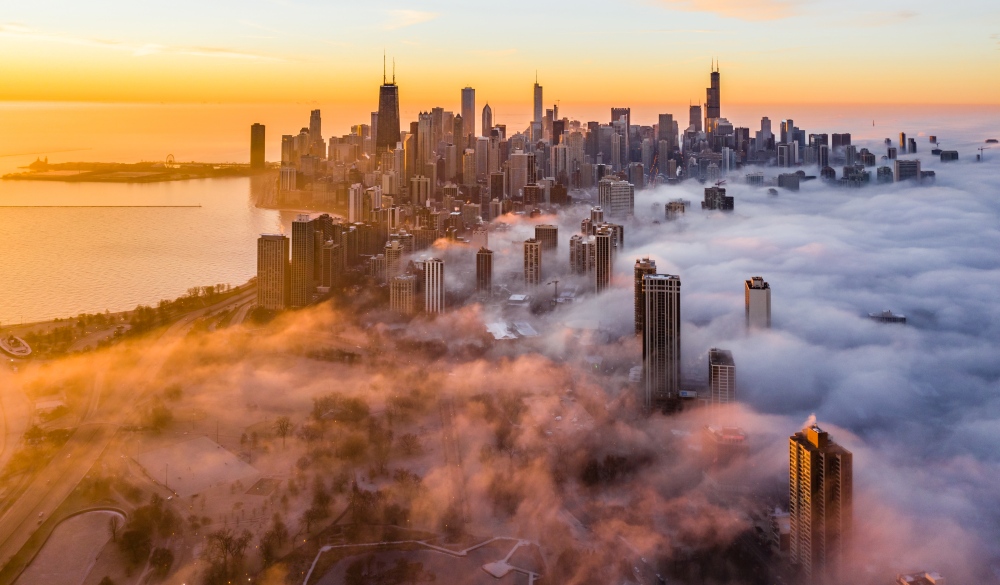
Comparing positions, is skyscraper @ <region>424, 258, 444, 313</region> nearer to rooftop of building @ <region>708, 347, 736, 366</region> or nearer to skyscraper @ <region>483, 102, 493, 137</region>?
rooftop of building @ <region>708, 347, 736, 366</region>

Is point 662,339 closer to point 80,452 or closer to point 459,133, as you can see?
point 80,452

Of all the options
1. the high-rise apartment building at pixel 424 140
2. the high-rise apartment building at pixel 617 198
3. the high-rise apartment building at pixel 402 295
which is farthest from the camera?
the high-rise apartment building at pixel 424 140

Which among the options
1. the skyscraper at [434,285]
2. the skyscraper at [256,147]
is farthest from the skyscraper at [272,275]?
the skyscraper at [256,147]

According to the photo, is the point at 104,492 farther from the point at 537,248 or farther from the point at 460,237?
the point at 460,237

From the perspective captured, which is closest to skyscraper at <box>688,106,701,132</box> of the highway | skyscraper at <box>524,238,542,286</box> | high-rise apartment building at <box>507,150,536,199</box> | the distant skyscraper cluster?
the distant skyscraper cluster

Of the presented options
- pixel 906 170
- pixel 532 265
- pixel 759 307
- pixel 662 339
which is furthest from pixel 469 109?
pixel 662 339

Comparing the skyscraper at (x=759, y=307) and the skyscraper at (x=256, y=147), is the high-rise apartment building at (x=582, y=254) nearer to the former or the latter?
the skyscraper at (x=759, y=307)
